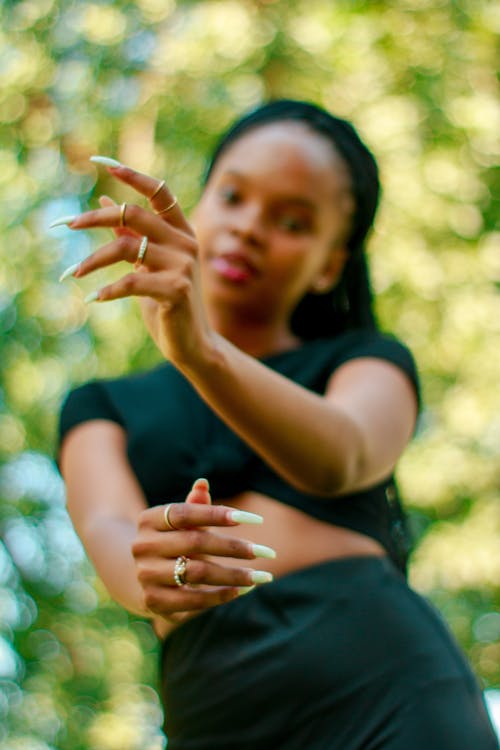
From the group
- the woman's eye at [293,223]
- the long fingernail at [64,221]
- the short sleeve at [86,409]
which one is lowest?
the short sleeve at [86,409]

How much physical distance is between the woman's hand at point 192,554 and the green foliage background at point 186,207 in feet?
10.3

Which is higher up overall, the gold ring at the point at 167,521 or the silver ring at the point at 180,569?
the gold ring at the point at 167,521

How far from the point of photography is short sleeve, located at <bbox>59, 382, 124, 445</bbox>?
66.9 inches

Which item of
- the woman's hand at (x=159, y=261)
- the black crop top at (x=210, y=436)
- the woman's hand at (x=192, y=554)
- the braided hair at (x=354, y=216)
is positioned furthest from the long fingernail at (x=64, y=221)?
the braided hair at (x=354, y=216)

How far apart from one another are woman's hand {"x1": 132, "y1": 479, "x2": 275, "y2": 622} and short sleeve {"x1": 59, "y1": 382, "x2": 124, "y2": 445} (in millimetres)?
628

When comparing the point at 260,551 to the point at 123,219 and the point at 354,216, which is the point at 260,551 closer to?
the point at 123,219

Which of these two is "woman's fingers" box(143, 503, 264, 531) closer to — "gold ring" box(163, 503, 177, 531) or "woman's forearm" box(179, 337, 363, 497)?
"gold ring" box(163, 503, 177, 531)

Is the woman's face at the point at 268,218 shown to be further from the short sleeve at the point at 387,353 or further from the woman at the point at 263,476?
the short sleeve at the point at 387,353

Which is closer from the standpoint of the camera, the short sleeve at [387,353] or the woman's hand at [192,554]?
the woman's hand at [192,554]

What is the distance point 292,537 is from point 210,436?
272 millimetres

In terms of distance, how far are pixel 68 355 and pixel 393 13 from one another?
89.4 inches

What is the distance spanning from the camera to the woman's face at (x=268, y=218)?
1722 mm

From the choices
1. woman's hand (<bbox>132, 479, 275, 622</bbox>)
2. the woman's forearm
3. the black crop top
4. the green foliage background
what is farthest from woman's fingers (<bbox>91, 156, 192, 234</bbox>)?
the green foliage background

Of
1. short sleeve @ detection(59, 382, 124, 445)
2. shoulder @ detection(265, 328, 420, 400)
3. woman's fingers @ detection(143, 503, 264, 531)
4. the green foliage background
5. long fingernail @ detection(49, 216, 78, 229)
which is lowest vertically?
the green foliage background
